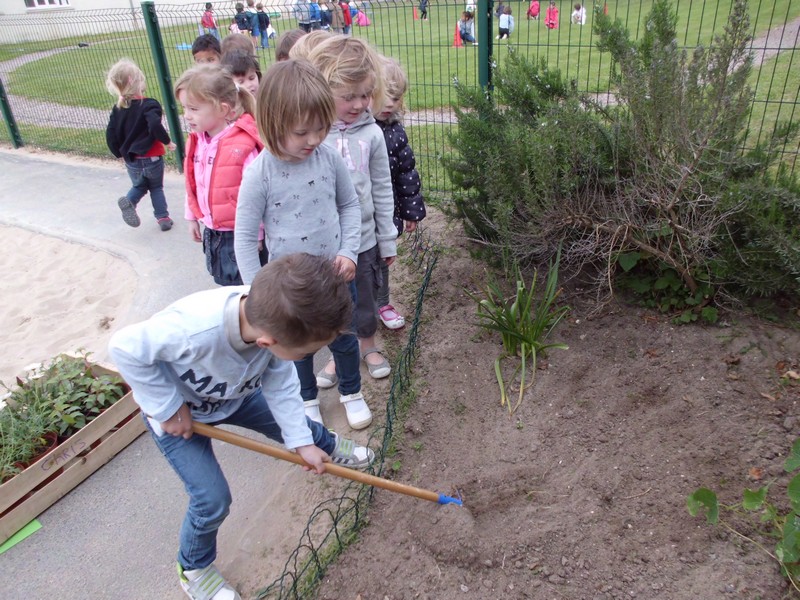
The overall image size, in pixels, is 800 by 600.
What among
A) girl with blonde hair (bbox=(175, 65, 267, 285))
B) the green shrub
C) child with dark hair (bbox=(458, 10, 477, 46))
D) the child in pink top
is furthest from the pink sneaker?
child with dark hair (bbox=(458, 10, 477, 46))

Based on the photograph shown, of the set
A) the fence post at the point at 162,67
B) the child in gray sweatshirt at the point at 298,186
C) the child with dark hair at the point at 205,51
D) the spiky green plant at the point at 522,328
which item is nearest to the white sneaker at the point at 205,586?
the child in gray sweatshirt at the point at 298,186

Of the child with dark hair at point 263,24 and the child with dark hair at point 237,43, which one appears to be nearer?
the child with dark hair at point 237,43

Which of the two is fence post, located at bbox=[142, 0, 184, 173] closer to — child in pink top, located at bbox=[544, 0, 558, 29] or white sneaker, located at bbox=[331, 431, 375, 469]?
child in pink top, located at bbox=[544, 0, 558, 29]

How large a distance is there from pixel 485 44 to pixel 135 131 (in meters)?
2.92

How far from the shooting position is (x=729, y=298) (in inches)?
124

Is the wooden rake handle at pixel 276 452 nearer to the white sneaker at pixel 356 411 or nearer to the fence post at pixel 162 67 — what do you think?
the white sneaker at pixel 356 411

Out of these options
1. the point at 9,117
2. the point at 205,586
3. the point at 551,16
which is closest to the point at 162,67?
the point at 9,117

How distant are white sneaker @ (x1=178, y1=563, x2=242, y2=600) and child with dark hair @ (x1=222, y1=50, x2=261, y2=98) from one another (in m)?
2.82

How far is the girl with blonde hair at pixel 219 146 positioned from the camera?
→ 2959mm

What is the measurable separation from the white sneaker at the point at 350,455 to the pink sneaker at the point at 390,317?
1103 millimetres

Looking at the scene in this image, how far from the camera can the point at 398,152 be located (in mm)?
3385

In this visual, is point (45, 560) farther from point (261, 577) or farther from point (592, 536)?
point (592, 536)

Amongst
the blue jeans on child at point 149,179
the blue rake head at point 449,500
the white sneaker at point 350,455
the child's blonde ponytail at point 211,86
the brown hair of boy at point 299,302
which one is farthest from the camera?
the blue jeans on child at point 149,179

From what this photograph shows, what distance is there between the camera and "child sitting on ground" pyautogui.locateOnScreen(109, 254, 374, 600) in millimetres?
1787
